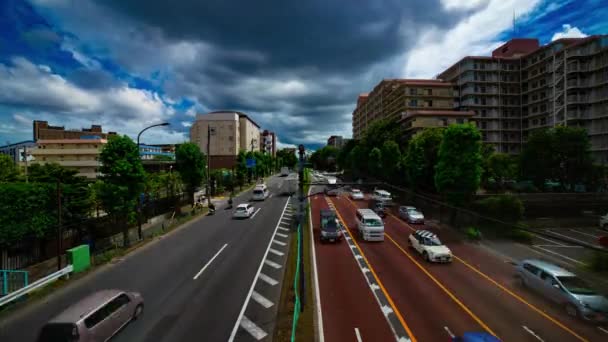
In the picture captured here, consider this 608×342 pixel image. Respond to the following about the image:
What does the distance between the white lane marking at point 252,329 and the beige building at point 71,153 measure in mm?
76297

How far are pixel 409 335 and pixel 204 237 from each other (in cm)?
2069

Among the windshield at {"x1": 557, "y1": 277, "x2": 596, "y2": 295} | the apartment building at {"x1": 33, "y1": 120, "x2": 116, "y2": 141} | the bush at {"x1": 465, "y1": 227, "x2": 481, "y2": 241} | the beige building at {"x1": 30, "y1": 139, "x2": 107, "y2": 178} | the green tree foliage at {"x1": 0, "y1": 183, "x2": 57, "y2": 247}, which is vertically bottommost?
the bush at {"x1": 465, "y1": 227, "x2": 481, "y2": 241}

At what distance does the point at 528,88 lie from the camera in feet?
240

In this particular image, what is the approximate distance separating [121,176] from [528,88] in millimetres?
93474

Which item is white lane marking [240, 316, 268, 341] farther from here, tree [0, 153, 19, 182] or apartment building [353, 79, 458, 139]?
apartment building [353, 79, 458, 139]

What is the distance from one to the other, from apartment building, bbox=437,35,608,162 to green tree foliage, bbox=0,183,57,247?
273 ft

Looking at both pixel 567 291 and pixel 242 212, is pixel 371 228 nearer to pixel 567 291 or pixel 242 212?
pixel 567 291

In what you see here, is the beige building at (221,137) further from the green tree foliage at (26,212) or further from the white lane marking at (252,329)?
the white lane marking at (252,329)

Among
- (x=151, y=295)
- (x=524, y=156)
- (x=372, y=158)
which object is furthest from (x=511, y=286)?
(x=372, y=158)

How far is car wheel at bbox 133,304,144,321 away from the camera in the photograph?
1280 cm

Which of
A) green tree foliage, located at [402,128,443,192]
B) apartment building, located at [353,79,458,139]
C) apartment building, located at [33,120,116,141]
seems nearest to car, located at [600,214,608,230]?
green tree foliage, located at [402,128,443,192]

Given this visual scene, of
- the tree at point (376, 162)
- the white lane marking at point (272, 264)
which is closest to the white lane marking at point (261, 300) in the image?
the white lane marking at point (272, 264)

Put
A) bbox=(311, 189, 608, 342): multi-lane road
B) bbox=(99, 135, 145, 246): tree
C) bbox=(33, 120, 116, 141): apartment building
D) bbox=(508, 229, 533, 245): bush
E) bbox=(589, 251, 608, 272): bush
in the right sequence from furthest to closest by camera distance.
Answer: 1. bbox=(33, 120, 116, 141): apartment building
2. bbox=(508, 229, 533, 245): bush
3. bbox=(99, 135, 145, 246): tree
4. bbox=(589, 251, 608, 272): bush
5. bbox=(311, 189, 608, 342): multi-lane road

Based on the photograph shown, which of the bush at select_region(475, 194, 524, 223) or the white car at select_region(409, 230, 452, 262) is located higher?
the bush at select_region(475, 194, 524, 223)
